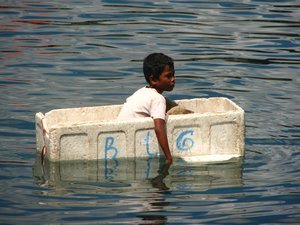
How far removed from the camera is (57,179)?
9367mm

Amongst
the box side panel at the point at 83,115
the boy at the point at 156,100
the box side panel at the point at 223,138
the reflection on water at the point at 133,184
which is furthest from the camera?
the box side panel at the point at 83,115

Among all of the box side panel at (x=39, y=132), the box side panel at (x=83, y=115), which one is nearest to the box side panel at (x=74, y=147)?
the box side panel at (x=39, y=132)

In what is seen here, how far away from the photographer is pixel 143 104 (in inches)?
381

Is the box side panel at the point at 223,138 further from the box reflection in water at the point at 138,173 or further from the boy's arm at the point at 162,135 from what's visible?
the boy's arm at the point at 162,135

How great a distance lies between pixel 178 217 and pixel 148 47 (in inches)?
288

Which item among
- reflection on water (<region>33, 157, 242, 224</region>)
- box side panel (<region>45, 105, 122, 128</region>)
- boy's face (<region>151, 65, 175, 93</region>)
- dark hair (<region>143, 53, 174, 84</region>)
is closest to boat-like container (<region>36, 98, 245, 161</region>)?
box side panel (<region>45, 105, 122, 128</region>)

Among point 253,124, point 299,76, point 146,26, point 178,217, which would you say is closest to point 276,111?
point 253,124

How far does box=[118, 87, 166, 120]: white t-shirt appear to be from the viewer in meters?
9.62

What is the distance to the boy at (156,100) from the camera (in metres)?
9.42

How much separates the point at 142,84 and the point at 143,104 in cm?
372

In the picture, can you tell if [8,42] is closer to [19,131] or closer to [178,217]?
[19,131]

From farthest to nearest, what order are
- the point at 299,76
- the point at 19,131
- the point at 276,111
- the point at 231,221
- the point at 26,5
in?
the point at 26,5, the point at 299,76, the point at 276,111, the point at 19,131, the point at 231,221

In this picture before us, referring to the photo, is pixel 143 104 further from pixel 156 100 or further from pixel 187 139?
pixel 187 139

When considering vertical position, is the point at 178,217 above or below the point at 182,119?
below
